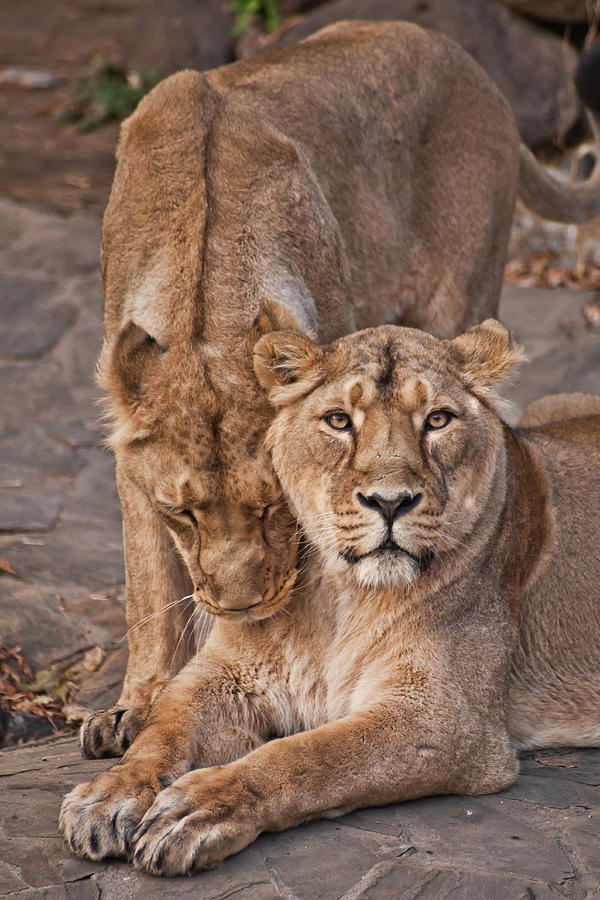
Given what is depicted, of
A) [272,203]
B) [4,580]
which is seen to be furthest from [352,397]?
[4,580]

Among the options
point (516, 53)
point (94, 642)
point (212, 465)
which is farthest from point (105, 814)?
point (516, 53)

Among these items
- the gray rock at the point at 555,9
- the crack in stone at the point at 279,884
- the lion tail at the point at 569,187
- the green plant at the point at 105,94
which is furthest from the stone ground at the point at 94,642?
the gray rock at the point at 555,9

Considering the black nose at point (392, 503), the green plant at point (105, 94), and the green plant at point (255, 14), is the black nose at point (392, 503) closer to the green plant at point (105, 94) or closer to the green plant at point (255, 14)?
the green plant at point (105, 94)

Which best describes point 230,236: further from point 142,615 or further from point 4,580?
point 4,580

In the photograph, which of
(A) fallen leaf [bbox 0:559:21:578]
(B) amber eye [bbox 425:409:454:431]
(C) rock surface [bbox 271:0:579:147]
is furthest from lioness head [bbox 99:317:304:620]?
(C) rock surface [bbox 271:0:579:147]

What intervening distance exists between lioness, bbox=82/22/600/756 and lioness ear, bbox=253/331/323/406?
57 millimetres

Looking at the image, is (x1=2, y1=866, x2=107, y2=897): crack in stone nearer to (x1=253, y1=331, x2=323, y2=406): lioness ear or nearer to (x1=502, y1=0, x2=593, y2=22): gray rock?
(x1=253, y1=331, x2=323, y2=406): lioness ear

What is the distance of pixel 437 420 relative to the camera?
344 cm

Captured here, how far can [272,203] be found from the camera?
4.06 meters

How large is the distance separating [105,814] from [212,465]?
990 millimetres

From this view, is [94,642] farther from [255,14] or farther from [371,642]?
[255,14]

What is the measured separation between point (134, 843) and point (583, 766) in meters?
1.50

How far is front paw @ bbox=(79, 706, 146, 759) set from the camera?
388 centimetres

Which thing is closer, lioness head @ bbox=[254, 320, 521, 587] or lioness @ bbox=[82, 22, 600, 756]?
lioness head @ bbox=[254, 320, 521, 587]
